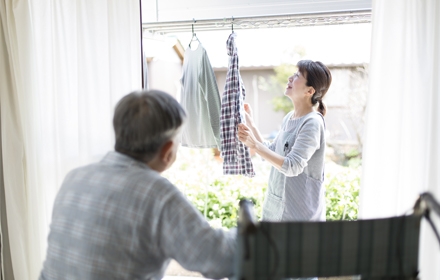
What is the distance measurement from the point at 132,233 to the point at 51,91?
4.09 ft

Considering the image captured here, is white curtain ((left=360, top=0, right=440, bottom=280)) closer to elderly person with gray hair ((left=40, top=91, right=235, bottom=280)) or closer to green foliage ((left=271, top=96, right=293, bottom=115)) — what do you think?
elderly person with gray hair ((left=40, top=91, right=235, bottom=280))

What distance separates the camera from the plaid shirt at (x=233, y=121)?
1680 millimetres

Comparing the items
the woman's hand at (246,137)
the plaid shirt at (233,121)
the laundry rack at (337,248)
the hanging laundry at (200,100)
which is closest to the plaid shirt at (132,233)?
the laundry rack at (337,248)

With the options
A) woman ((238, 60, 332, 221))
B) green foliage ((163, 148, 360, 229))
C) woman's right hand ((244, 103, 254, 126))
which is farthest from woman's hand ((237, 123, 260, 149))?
green foliage ((163, 148, 360, 229))

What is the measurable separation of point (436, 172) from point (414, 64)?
48cm

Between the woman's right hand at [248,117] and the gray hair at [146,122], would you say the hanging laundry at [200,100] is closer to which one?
the woman's right hand at [248,117]

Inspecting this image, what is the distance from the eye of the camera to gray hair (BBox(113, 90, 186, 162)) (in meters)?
0.88

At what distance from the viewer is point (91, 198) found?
875 millimetres

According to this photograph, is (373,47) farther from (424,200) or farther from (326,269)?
(326,269)

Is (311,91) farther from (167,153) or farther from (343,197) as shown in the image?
(343,197)

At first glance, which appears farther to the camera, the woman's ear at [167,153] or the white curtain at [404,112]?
the white curtain at [404,112]

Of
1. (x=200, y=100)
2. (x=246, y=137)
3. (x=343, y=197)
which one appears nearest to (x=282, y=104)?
(x=343, y=197)

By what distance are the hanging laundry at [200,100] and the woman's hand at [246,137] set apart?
0.78 ft

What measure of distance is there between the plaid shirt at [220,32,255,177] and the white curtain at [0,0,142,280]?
1.54 feet
